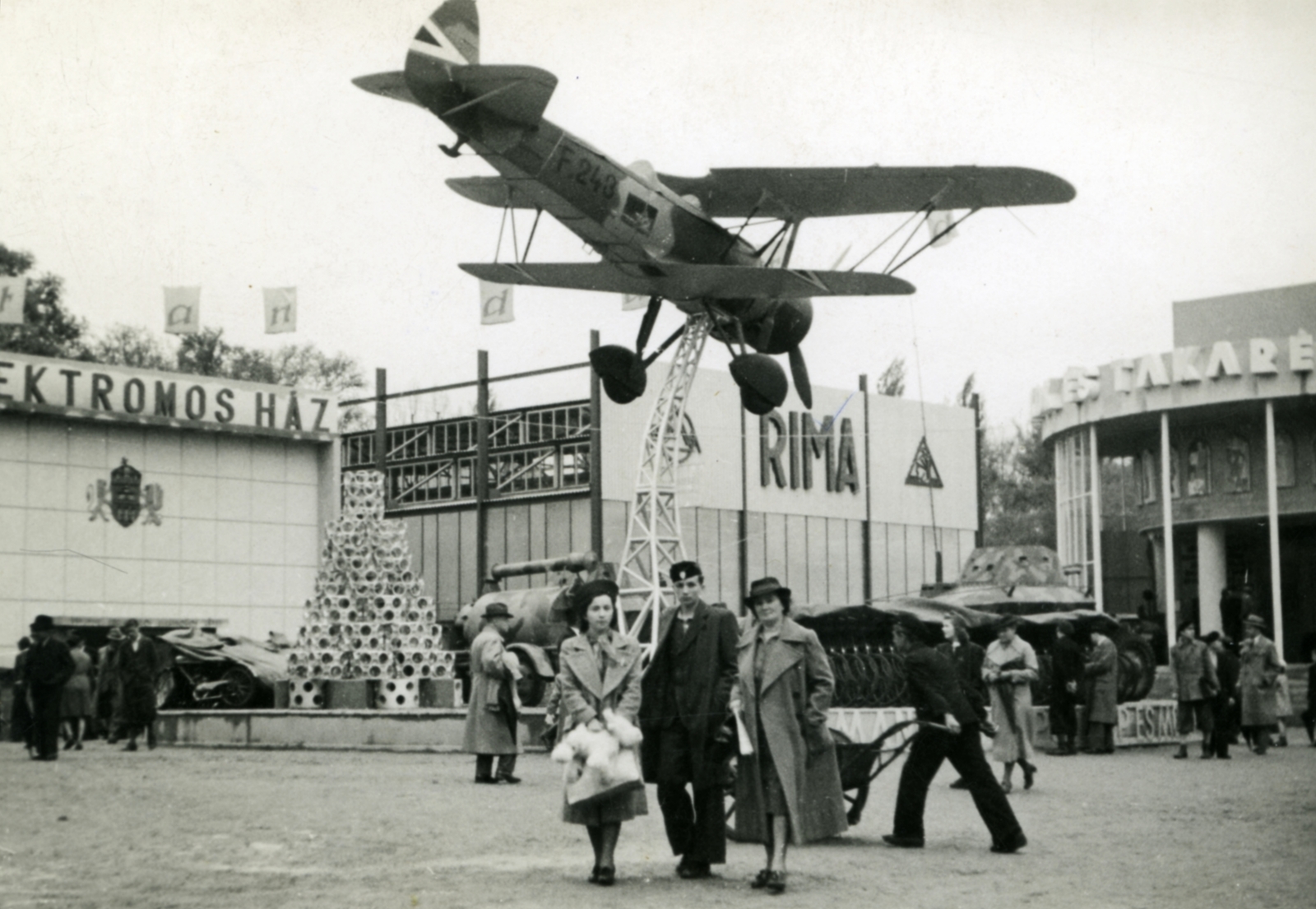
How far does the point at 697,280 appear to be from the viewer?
1633 cm

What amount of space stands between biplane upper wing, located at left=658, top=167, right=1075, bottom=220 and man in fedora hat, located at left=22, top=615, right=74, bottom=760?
9007 millimetres

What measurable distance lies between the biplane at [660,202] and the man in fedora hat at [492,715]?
3.08 m

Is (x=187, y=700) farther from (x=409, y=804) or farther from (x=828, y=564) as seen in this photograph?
(x=828, y=564)

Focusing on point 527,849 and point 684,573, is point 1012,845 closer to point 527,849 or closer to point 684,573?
point 684,573

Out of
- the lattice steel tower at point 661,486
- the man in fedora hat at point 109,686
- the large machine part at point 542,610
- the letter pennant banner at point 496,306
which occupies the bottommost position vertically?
the man in fedora hat at point 109,686

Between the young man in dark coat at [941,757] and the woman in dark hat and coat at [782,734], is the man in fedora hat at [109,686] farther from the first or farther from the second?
the woman in dark hat and coat at [782,734]

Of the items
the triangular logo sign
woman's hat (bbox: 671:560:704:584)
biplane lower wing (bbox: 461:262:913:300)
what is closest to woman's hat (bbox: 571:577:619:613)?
woman's hat (bbox: 671:560:704:584)

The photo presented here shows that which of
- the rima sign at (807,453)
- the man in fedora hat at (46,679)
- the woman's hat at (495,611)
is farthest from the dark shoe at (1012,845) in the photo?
the rima sign at (807,453)

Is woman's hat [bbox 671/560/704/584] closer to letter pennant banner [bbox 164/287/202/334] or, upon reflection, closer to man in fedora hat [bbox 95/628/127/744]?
man in fedora hat [bbox 95/628/127/744]

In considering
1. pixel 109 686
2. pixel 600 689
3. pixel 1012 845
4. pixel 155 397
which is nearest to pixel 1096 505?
pixel 155 397

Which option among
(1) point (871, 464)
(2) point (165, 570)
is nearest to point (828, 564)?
(1) point (871, 464)

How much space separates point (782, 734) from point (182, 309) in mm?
22429

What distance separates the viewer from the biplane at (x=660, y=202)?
13453 mm

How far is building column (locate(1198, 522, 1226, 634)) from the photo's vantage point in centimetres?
3634
